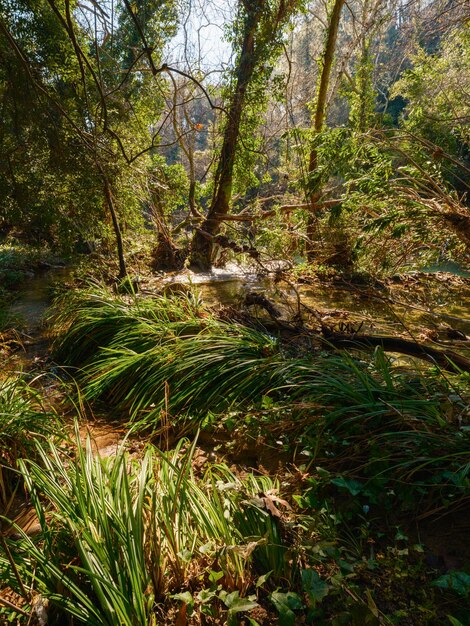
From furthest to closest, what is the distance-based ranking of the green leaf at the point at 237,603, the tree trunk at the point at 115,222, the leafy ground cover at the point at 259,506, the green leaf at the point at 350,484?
the tree trunk at the point at 115,222, the green leaf at the point at 350,484, the leafy ground cover at the point at 259,506, the green leaf at the point at 237,603

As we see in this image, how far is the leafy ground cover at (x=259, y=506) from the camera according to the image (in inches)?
51.0

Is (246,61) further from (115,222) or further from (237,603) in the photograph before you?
(237,603)

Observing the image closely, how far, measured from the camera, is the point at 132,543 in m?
1.35

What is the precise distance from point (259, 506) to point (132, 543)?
0.55 meters

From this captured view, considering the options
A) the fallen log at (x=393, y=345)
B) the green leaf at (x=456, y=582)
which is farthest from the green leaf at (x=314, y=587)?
the fallen log at (x=393, y=345)

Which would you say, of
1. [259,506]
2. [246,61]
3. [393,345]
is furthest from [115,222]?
[259,506]

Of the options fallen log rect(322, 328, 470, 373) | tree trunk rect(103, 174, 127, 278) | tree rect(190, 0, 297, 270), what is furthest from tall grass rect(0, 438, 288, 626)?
tree rect(190, 0, 297, 270)

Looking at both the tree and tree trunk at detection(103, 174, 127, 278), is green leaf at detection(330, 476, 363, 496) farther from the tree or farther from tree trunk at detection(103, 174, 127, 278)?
the tree

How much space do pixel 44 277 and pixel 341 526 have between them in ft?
25.5

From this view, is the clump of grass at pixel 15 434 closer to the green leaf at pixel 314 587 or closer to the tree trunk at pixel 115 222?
the green leaf at pixel 314 587

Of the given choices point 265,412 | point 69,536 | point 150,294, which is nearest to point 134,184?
point 150,294

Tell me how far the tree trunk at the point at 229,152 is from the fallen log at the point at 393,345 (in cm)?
363

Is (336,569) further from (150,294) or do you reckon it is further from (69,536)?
(150,294)

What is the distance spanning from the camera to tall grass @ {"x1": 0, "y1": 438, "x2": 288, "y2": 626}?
1.23 meters
